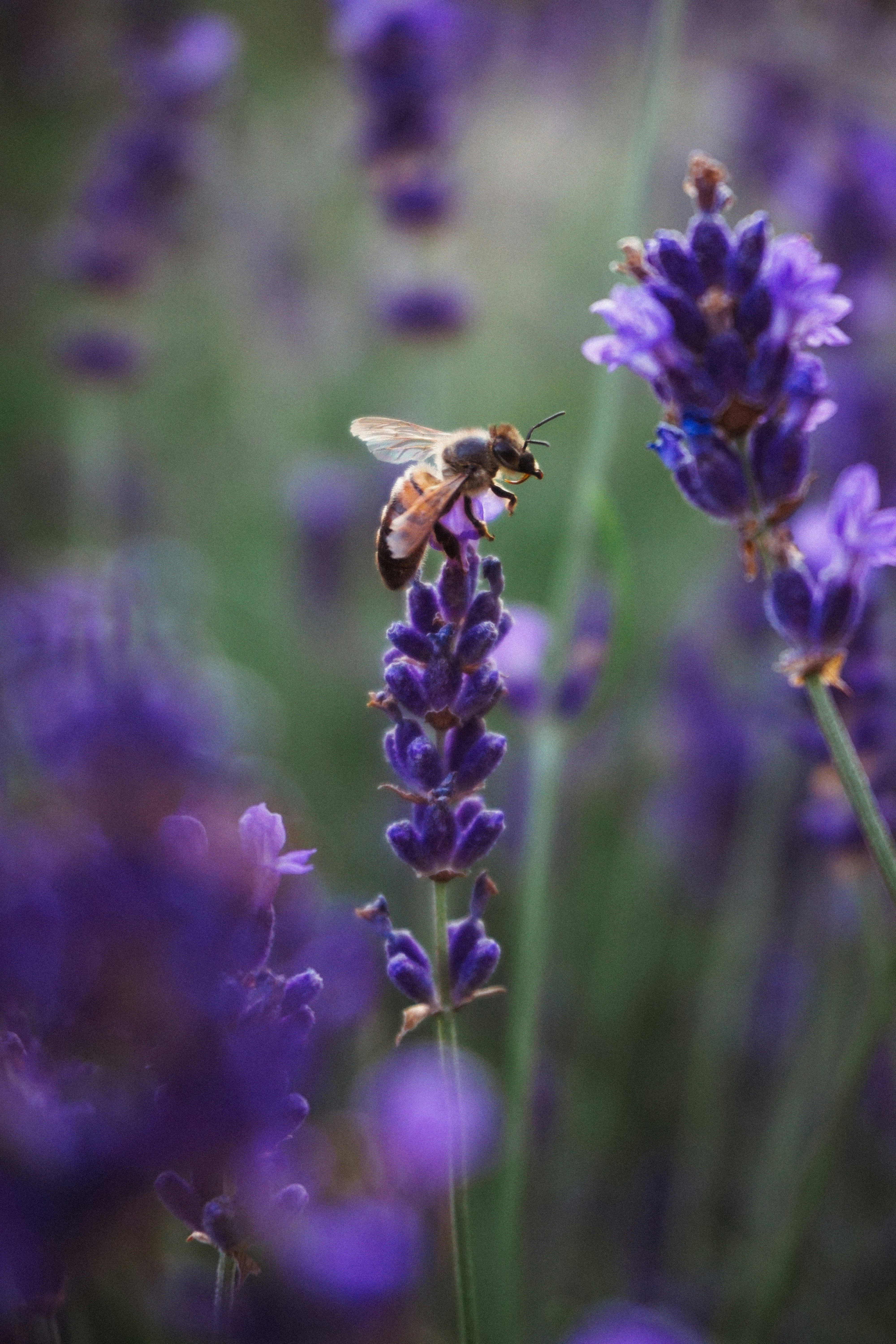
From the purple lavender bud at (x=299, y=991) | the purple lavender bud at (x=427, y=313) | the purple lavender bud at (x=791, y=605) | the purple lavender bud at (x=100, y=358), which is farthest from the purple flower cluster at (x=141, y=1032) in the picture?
the purple lavender bud at (x=100, y=358)

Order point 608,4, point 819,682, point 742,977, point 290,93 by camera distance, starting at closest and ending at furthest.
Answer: point 819,682 < point 742,977 < point 608,4 < point 290,93

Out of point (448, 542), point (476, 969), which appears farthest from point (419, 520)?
point (476, 969)

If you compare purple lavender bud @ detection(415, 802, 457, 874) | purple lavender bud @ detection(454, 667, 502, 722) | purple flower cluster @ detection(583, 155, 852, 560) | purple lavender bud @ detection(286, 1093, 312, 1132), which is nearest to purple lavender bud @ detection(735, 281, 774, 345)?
purple flower cluster @ detection(583, 155, 852, 560)

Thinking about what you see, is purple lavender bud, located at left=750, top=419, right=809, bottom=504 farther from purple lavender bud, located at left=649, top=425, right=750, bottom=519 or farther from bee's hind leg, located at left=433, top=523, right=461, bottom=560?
bee's hind leg, located at left=433, top=523, right=461, bottom=560

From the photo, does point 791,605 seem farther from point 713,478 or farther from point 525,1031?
point 525,1031

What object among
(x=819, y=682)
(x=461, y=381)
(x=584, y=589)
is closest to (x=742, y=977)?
(x=584, y=589)

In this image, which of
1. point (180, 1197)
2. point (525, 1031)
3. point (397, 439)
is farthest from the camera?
point (525, 1031)

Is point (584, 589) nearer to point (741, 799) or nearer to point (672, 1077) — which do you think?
point (741, 799)
